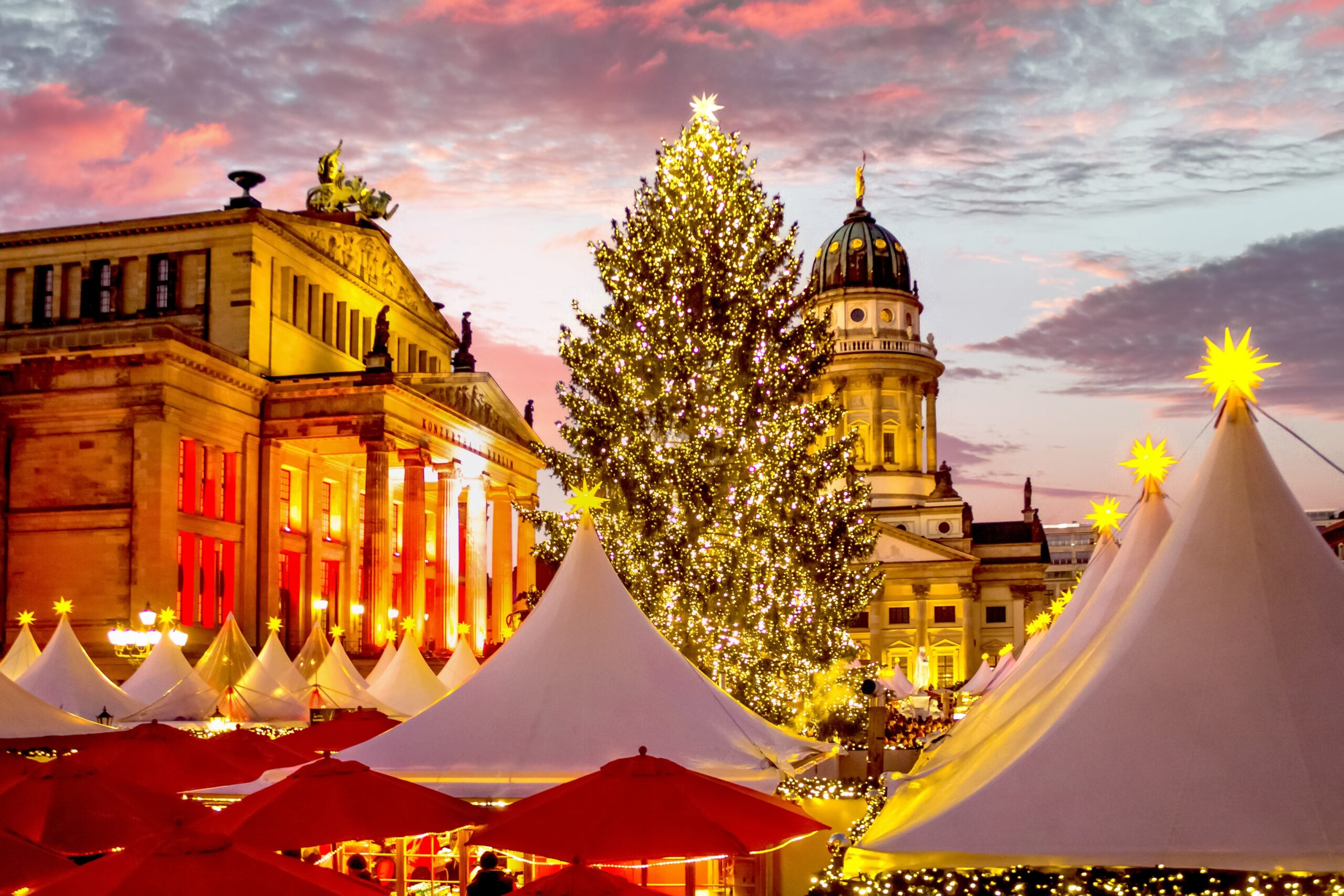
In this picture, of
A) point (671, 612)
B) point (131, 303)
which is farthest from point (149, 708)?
point (131, 303)

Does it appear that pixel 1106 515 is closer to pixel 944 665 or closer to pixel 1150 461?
pixel 1150 461

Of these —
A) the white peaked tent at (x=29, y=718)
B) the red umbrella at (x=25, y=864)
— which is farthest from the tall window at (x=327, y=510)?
the red umbrella at (x=25, y=864)

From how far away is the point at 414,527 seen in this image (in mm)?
52938

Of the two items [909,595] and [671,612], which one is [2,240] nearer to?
[671,612]

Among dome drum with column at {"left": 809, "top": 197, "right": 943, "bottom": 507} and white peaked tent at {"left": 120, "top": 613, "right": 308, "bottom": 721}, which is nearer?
white peaked tent at {"left": 120, "top": 613, "right": 308, "bottom": 721}

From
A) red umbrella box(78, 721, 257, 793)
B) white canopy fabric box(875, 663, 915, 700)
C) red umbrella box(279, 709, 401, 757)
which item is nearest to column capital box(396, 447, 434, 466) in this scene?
white canopy fabric box(875, 663, 915, 700)

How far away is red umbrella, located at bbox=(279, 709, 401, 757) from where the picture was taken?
20.5 m

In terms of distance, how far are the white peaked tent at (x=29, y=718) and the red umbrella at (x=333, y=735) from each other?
3477 millimetres

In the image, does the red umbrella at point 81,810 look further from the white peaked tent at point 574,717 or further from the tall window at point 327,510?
the tall window at point 327,510

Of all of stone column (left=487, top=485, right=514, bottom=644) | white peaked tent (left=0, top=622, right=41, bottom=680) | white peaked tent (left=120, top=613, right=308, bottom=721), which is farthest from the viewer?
stone column (left=487, top=485, right=514, bottom=644)

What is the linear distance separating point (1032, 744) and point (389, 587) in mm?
42626

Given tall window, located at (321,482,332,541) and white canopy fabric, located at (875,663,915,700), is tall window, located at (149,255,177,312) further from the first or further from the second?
white canopy fabric, located at (875,663,915,700)

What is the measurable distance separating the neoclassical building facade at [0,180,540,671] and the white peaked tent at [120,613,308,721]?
9.43 m

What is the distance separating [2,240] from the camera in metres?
52.6
